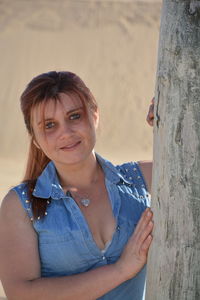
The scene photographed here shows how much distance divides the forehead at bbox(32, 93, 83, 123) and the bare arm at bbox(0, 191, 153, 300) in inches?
13.9

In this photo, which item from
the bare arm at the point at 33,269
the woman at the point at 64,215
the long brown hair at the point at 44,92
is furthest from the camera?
the long brown hair at the point at 44,92

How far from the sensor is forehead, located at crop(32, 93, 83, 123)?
108 inches

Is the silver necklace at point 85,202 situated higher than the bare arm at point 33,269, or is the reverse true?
the silver necklace at point 85,202

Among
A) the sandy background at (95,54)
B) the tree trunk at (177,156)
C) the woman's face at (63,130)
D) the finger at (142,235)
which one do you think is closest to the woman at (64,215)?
the woman's face at (63,130)

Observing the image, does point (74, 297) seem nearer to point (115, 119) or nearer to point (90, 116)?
point (90, 116)

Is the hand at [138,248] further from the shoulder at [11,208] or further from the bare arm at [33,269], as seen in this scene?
the shoulder at [11,208]

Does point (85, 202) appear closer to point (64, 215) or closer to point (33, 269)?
point (64, 215)

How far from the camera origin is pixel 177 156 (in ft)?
6.86

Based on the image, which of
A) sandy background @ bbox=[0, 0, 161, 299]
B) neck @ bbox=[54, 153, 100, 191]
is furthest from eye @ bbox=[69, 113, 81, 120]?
sandy background @ bbox=[0, 0, 161, 299]

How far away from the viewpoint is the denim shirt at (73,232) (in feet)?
8.91

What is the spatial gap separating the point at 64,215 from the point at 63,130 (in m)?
0.35

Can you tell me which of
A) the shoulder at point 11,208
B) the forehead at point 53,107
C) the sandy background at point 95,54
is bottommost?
the shoulder at point 11,208

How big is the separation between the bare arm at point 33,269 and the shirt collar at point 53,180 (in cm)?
12

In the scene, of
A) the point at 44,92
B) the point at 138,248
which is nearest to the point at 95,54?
the point at 44,92
